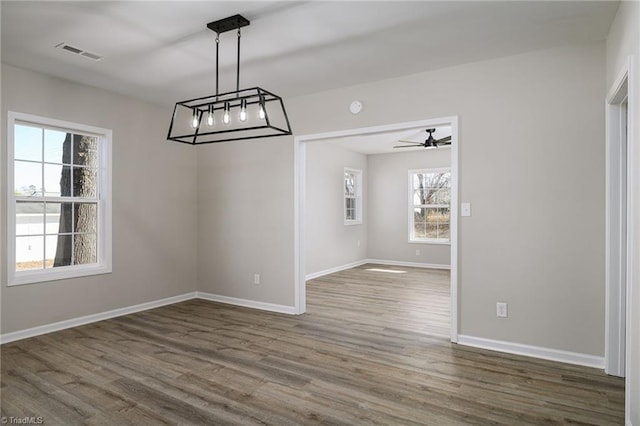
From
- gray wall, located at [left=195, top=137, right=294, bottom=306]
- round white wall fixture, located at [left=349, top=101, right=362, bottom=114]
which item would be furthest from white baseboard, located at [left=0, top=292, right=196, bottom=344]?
round white wall fixture, located at [left=349, top=101, right=362, bottom=114]

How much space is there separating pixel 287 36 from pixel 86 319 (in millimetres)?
3747

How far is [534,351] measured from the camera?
3.34 meters

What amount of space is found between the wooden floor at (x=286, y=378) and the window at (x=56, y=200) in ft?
2.48

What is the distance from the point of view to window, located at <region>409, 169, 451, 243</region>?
8.53 meters

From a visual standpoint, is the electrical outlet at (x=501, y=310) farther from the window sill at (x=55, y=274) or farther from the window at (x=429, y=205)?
the window at (x=429, y=205)

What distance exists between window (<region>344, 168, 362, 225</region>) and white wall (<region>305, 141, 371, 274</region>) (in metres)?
0.14

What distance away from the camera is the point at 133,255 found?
483 cm

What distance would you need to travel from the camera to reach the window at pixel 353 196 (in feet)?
28.4

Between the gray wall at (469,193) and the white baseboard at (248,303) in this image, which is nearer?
the gray wall at (469,193)

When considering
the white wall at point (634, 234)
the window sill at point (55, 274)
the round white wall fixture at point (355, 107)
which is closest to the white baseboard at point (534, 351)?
the white wall at point (634, 234)

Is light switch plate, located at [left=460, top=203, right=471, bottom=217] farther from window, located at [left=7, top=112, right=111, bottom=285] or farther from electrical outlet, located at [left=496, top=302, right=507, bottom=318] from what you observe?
window, located at [left=7, top=112, right=111, bottom=285]

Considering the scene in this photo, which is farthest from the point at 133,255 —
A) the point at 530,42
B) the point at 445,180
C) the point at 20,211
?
the point at 445,180

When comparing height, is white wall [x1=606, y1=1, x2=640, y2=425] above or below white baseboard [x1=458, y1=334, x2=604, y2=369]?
above

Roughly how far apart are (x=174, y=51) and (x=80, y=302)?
2940 mm
